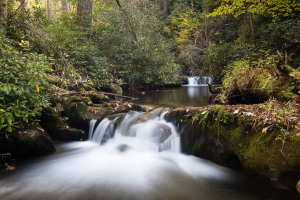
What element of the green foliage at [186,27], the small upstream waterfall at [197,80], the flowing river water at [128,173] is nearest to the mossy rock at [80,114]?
the flowing river water at [128,173]

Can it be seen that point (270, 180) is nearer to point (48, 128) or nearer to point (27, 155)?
point (27, 155)

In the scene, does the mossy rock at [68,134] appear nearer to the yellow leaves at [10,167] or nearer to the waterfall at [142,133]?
the waterfall at [142,133]

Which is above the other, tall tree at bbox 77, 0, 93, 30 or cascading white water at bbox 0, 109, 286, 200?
tall tree at bbox 77, 0, 93, 30

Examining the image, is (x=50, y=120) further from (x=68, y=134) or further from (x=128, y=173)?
(x=128, y=173)

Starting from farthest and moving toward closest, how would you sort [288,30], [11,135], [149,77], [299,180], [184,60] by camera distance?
[184,60] → [149,77] → [288,30] → [11,135] → [299,180]

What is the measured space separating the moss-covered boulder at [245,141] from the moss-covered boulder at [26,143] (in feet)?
12.6

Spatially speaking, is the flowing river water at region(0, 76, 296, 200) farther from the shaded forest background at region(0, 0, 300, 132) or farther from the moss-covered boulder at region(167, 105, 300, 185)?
the shaded forest background at region(0, 0, 300, 132)

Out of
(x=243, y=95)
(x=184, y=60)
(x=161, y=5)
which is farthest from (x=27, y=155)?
(x=161, y=5)

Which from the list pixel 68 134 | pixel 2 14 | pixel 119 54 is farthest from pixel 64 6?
pixel 68 134

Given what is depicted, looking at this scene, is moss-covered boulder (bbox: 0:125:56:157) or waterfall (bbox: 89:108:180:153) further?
waterfall (bbox: 89:108:180:153)

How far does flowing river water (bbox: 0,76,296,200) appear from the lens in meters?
3.86

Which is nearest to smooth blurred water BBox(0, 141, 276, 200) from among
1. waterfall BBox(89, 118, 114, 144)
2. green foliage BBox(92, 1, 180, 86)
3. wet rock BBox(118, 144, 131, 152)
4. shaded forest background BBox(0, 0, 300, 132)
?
wet rock BBox(118, 144, 131, 152)

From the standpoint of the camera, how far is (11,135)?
4844 mm

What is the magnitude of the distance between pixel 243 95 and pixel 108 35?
28.8 feet
